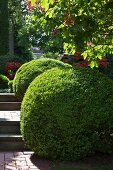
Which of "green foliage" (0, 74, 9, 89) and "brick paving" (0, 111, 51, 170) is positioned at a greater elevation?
"green foliage" (0, 74, 9, 89)

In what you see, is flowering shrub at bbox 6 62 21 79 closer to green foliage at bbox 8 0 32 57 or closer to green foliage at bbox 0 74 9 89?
green foliage at bbox 0 74 9 89

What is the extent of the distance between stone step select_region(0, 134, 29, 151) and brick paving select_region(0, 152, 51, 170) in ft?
0.93

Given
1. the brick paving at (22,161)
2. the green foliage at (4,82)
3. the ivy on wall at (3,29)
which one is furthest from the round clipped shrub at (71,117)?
the ivy on wall at (3,29)

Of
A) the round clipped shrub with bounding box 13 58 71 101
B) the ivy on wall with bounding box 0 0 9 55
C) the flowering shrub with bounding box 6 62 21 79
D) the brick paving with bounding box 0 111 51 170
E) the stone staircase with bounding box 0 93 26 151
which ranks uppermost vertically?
the ivy on wall with bounding box 0 0 9 55

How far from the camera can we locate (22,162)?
21.7ft

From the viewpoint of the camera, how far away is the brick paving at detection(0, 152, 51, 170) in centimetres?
632

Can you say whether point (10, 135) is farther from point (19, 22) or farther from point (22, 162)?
point (19, 22)

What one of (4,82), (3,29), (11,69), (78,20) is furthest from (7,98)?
(3,29)

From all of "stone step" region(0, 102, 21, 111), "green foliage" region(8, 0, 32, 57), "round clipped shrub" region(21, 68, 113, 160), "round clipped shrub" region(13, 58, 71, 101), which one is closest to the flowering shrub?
Result: "round clipped shrub" region(13, 58, 71, 101)

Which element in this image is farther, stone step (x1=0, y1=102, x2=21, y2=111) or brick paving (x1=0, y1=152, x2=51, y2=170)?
stone step (x1=0, y1=102, x2=21, y2=111)

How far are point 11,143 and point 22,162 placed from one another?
961 millimetres

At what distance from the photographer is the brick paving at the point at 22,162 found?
249 inches

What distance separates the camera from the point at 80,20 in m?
4.77

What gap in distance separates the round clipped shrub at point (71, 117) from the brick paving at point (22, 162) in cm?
19
